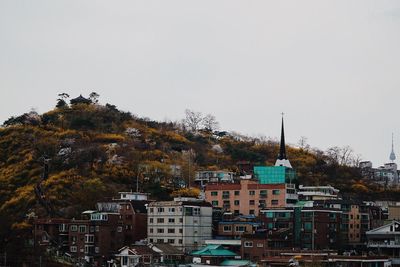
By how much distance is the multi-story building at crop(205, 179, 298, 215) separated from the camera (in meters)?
73.6

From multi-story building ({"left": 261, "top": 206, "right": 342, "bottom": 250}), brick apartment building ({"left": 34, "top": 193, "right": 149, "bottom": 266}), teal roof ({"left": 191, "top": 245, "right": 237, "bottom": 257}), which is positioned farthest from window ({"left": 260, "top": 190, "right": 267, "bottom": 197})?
teal roof ({"left": 191, "top": 245, "right": 237, "bottom": 257})

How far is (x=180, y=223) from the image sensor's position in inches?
2699

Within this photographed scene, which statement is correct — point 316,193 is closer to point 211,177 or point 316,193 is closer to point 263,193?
point 263,193

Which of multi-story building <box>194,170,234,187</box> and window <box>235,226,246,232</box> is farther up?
multi-story building <box>194,170,234,187</box>

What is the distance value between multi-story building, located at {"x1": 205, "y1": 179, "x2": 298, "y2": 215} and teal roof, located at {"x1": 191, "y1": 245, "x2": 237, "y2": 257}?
1072cm

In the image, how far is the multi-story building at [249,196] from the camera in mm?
73625

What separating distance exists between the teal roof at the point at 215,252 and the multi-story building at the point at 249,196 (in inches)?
422

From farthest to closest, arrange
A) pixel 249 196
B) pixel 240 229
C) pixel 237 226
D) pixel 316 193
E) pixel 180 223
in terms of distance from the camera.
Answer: pixel 316 193 < pixel 249 196 < pixel 237 226 < pixel 240 229 < pixel 180 223

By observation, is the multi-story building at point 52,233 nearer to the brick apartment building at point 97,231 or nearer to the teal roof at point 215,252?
the brick apartment building at point 97,231

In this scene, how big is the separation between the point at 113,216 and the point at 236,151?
40858mm

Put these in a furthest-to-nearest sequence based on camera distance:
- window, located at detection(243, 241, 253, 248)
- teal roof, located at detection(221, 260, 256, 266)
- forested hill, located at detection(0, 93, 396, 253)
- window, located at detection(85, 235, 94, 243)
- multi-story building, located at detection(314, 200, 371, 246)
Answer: forested hill, located at detection(0, 93, 396, 253)
multi-story building, located at detection(314, 200, 371, 246)
window, located at detection(85, 235, 94, 243)
window, located at detection(243, 241, 253, 248)
teal roof, located at detection(221, 260, 256, 266)

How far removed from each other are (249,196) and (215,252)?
13.8m

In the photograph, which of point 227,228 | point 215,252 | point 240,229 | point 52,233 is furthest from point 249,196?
point 52,233

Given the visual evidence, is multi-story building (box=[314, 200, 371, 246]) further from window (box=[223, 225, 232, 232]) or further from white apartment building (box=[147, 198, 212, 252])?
white apartment building (box=[147, 198, 212, 252])
